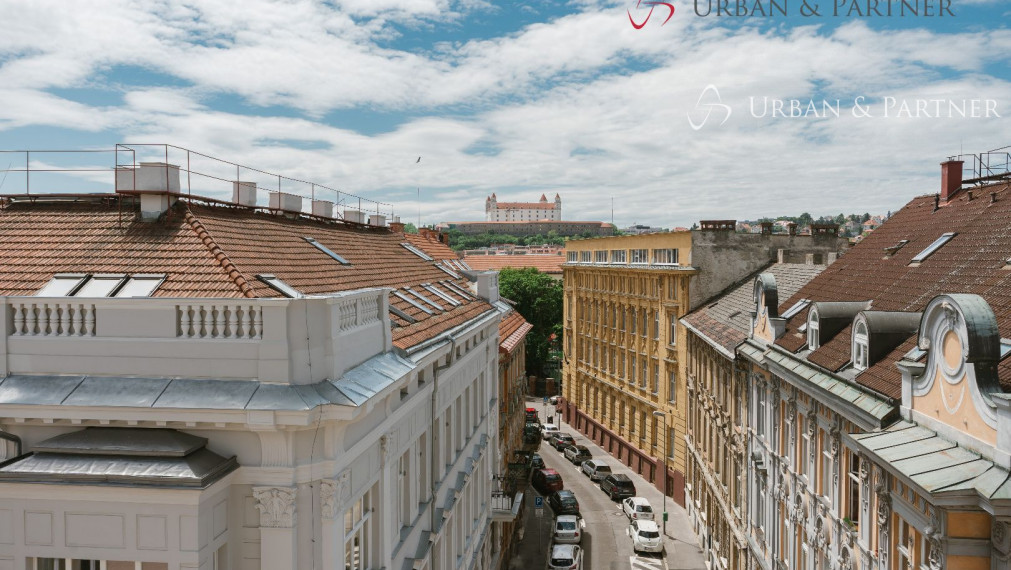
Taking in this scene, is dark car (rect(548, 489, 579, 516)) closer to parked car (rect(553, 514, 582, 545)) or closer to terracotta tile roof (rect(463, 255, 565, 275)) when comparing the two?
parked car (rect(553, 514, 582, 545))

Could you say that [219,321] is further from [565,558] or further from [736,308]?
[736,308]

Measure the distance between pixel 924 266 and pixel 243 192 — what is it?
57.2ft

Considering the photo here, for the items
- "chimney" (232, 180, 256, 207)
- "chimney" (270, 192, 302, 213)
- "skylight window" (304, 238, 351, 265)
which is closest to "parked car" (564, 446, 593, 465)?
"chimney" (270, 192, 302, 213)

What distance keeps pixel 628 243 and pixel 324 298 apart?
4990 cm

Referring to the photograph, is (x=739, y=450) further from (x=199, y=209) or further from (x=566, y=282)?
(x=566, y=282)

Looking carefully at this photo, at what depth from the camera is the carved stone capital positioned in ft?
34.6

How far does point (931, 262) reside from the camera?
739 inches

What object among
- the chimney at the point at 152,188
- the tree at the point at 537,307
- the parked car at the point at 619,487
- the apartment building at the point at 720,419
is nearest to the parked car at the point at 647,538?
the apartment building at the point at 720,419

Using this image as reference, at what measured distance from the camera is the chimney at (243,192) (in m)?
18.4

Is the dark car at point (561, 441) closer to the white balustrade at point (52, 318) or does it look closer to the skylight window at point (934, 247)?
the skylight window at point (934, 247)

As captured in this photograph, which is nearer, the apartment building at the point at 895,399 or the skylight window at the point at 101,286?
the apartment building at the point at 895,399

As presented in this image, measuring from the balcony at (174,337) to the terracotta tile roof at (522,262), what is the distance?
10121cm

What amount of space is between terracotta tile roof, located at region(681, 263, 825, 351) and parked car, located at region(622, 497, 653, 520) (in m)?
11.4

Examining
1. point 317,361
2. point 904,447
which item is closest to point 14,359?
point 317,361
